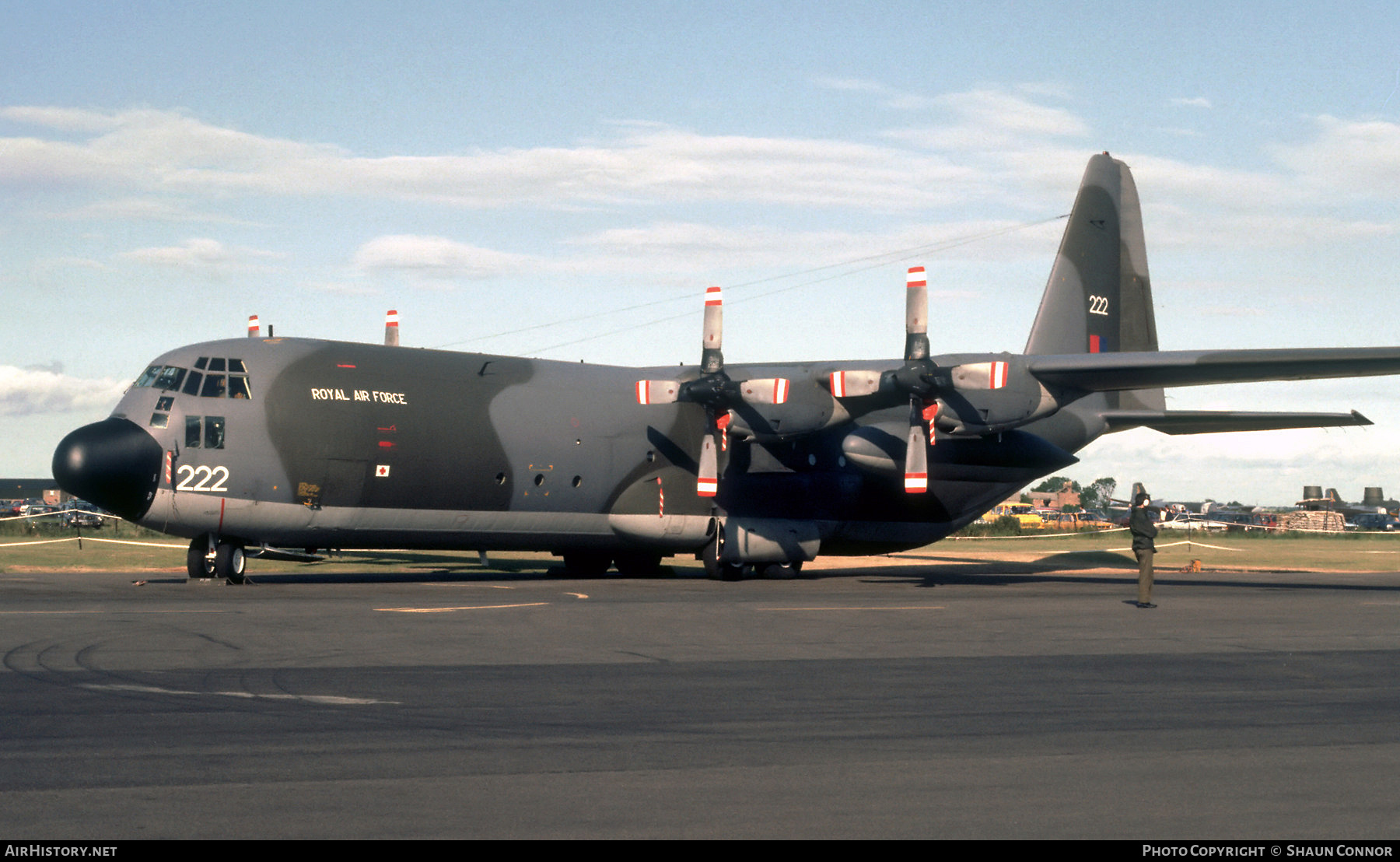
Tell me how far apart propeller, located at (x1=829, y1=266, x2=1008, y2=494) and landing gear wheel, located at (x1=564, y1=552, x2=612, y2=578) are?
649 cm

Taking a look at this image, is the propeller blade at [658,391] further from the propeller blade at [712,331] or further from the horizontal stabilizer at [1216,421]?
the horizontal stabilizer at [1216,421]

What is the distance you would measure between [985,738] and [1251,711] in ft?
8.66

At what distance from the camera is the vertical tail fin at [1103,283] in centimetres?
3262

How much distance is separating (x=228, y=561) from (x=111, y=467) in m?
2.72

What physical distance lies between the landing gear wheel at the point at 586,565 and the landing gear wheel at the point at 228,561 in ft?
25.2

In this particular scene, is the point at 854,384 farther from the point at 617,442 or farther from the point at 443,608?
the point at 443,608

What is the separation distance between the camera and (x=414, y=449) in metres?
24.0

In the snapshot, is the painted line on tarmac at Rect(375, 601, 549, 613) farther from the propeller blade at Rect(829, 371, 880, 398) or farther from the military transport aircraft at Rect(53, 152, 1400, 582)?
the propeller blade at Rect(829, 371, 880, 398)

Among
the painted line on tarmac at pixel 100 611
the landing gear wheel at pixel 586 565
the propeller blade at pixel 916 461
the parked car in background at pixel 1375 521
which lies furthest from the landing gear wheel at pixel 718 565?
the parked car in background at pixel 1375 521

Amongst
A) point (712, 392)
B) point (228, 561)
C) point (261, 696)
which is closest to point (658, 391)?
point (712, 392)

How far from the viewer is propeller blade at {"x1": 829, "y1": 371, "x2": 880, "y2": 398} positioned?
26625 mm

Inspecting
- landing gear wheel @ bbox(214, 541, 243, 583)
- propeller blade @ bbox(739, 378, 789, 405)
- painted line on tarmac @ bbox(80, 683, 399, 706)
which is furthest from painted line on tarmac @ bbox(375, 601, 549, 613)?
propeller blade @ bbox(739, 378, 789, 405)

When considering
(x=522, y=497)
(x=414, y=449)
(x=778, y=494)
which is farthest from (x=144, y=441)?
(x=778, y=494)
